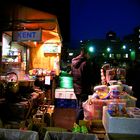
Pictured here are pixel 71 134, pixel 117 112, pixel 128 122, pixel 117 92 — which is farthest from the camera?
pixel 117 92

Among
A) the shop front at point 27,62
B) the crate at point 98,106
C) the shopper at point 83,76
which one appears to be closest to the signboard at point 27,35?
the shop front at point 27,62

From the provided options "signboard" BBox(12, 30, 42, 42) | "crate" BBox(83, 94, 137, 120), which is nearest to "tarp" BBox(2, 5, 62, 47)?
"signboard" BBox(12, 30, 42, 42)

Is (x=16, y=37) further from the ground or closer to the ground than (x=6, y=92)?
further from the ground

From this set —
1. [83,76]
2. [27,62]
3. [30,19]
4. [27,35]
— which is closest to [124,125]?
[83,76]

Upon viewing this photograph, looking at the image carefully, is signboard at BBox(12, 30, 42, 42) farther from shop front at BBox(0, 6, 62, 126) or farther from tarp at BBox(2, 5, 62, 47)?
tarp at BBox(2, 5, 62, 47)

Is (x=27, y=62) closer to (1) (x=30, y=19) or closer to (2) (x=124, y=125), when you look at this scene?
(1) (x=30, y=19)

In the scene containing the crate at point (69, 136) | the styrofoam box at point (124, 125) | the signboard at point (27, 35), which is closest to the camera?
the crate at point (69, 136)

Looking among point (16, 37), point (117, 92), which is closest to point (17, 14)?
point (16, 37)

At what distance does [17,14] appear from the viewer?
8.20 metres

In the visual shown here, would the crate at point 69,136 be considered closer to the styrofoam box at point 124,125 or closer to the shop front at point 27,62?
the styrofoam box at point 124,125

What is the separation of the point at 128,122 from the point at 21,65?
26.4 feet

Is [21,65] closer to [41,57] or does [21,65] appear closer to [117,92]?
[41,57]

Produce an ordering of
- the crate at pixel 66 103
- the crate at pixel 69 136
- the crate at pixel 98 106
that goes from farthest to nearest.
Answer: the crate at pixel 66 103
the crate at pixel 98 106
the crate at pixel 69 136

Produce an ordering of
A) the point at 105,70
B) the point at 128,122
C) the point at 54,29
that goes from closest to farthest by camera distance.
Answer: the point at 128,122 → the point at 105,70 → the point at 54,29
